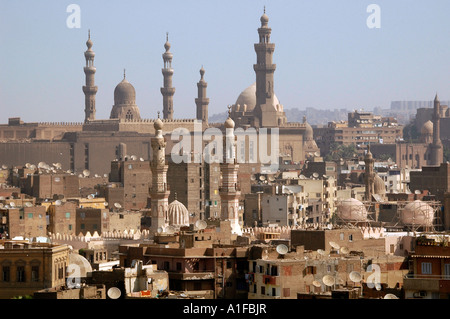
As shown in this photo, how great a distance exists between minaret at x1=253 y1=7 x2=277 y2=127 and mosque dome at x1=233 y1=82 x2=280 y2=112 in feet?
6.25

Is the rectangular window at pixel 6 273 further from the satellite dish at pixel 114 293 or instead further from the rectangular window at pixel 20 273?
the satellite dish at pixel 114 293

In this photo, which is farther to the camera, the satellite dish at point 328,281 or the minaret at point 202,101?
the minaret at point 202,101

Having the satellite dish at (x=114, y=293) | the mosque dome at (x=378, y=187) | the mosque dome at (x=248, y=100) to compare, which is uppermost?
the mosque dome at (x=248, y=100)

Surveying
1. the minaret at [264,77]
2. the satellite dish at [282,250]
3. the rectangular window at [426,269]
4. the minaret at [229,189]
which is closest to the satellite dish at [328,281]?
the rectangular window at [426,269]

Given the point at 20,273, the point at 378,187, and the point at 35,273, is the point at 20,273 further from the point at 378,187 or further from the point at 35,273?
the point at 378,187

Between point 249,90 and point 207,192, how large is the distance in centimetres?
Answer: 5488

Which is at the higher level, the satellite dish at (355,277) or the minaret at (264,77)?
the minaret at (264,77)

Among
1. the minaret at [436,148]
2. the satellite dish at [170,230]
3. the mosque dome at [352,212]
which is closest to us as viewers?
the satellite dish at [170,230]

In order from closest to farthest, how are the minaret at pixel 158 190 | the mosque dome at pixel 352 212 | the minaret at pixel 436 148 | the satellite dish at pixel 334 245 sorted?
1. the satellite dish at pixel 334 245
2. the minaret at pixel 158 190
3. the mosque dome at pixel 352 212
4. the minaret at pixel 436 148

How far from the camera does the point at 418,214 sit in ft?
175

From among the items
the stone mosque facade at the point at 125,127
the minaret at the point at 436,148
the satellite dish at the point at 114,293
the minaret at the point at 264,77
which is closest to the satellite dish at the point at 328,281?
the satellite dish at the point at 114,293

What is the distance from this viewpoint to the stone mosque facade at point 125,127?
345 ft

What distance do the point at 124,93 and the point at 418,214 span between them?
2884 inches
